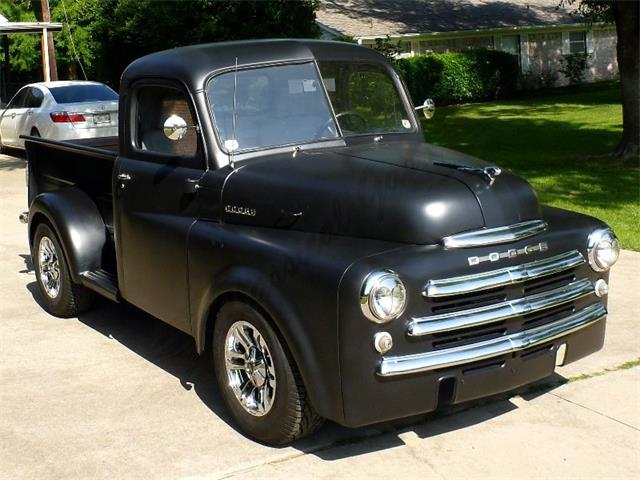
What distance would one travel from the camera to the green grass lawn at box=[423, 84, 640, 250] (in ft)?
37.9

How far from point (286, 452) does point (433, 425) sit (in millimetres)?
865

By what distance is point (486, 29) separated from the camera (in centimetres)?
3334

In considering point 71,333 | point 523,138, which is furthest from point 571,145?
point 71,333

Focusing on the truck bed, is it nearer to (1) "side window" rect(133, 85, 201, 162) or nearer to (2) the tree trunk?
(1) "side window" rect(133, 85, 201, 162)

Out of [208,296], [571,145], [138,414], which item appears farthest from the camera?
[571,145]

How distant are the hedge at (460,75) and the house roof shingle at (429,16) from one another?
1.92m

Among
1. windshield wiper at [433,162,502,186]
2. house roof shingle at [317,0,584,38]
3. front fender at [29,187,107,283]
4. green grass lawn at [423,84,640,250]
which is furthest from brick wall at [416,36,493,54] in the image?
windshield wiper at [433,162,502,186]

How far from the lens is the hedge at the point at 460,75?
28562 mm

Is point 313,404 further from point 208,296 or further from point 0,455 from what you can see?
point 0,455

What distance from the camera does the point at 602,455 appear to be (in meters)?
4.69

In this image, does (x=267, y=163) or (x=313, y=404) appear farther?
(x=267, y=163)

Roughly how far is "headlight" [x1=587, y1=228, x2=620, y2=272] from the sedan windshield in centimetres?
153

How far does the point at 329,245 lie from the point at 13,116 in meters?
14.8

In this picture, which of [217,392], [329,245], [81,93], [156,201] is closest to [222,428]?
[217,392]
